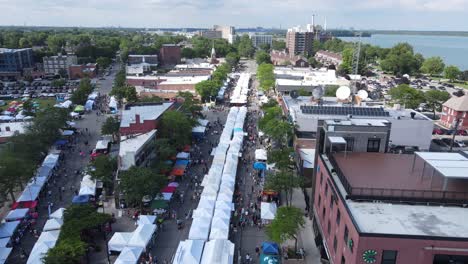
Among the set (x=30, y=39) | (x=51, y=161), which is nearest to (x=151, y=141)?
(x=51, y=161)

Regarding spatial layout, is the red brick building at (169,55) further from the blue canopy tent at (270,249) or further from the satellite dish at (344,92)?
the blue canopy tent at (270,249)

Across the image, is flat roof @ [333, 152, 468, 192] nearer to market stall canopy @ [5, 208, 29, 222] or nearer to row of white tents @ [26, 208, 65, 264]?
row of white tents @ [26, 208, 65, 264]

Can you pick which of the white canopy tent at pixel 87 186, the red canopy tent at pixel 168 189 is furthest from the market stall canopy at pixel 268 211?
the white canopy tent at pixel 87 186

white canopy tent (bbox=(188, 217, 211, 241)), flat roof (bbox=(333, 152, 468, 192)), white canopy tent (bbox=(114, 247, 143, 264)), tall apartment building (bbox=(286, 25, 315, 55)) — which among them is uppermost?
tall apartment building (bbox=(286, 25, 315, 55))

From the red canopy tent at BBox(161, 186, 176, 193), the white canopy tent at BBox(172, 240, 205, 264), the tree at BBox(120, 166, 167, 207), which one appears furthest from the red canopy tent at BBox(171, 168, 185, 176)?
the white canopy tent at BBox(172, 240, 205, 264)

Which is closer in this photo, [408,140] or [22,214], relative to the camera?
[22,214]

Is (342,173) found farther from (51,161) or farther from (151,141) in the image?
(51,161)
